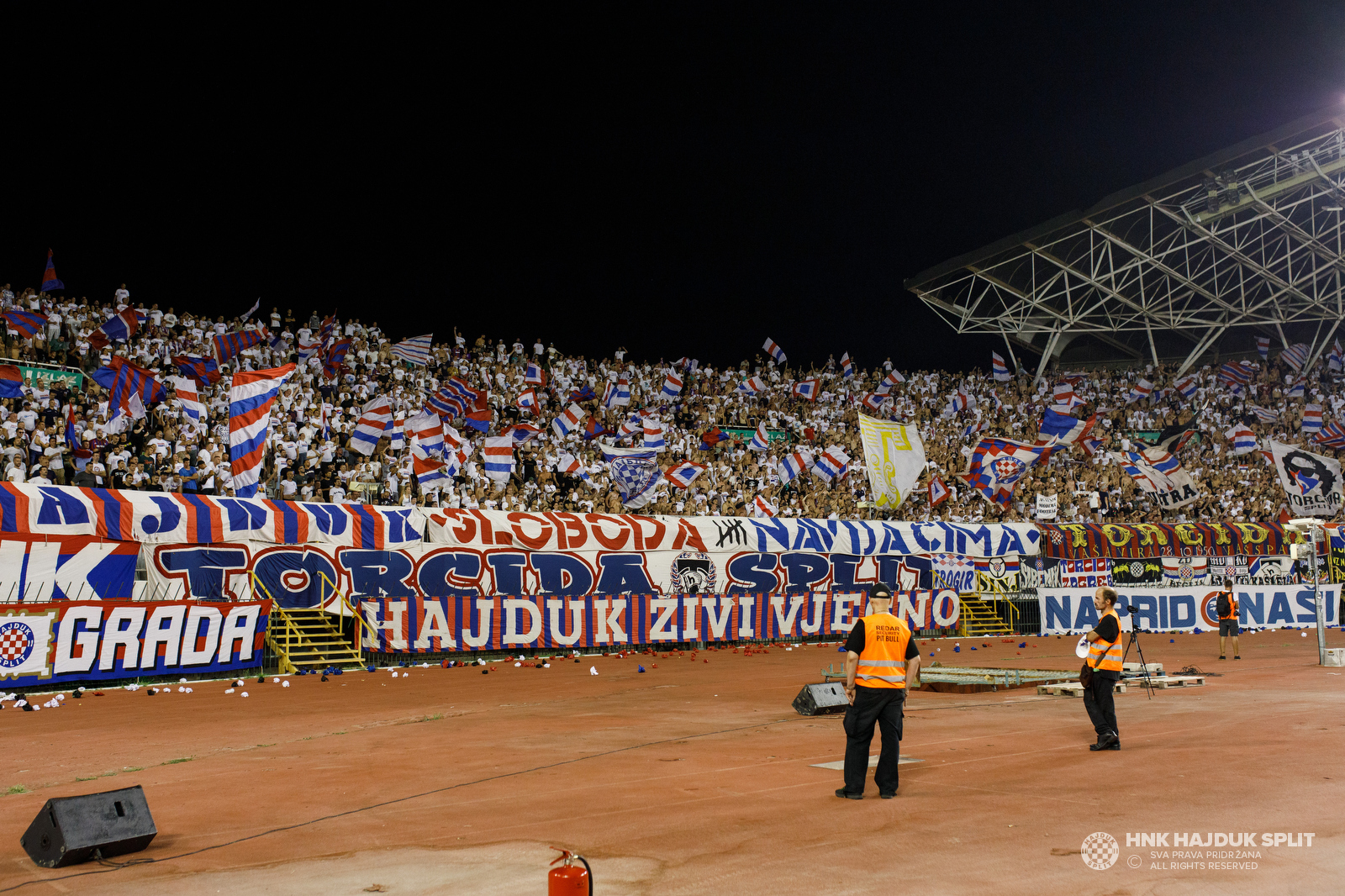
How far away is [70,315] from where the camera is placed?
26.2 m

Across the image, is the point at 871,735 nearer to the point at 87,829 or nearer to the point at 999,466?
the point at 87,829

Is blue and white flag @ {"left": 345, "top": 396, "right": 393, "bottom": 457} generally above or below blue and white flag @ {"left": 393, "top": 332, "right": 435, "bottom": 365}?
below

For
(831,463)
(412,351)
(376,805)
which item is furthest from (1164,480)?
(376,805)

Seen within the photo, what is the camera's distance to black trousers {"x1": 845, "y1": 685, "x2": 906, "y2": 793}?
8586 millimetres

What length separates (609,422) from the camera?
34250 mm

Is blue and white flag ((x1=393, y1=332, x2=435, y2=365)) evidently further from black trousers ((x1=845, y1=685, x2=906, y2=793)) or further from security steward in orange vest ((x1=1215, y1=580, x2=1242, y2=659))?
black trousers ((x1=845, y1=685, x2=906, y2=793))

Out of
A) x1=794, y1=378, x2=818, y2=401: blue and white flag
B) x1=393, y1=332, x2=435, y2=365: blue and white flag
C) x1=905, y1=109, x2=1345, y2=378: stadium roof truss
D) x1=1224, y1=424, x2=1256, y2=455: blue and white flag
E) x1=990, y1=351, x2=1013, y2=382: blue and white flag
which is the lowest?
x1=1224, y1=424, x2=1256, y2=455: blue and white flag

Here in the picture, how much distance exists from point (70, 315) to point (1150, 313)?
4041 cm

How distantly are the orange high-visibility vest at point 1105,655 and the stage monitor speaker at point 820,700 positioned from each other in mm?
3706

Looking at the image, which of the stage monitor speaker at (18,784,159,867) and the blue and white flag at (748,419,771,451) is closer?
the stage monitor speaker at (18,784,159,867)

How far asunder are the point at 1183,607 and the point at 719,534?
49.3 ft

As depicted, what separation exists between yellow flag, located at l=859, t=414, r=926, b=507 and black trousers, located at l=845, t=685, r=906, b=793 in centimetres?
2431

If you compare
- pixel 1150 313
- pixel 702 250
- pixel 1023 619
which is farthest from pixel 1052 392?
pixel 702 250

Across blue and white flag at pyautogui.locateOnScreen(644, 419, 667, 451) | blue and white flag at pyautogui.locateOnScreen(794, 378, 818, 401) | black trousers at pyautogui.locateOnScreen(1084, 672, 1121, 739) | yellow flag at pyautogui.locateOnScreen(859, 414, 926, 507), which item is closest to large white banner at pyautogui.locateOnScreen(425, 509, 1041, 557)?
yellow flag at pyautogui.locateOnScreen(859, 414, 926, 507)
